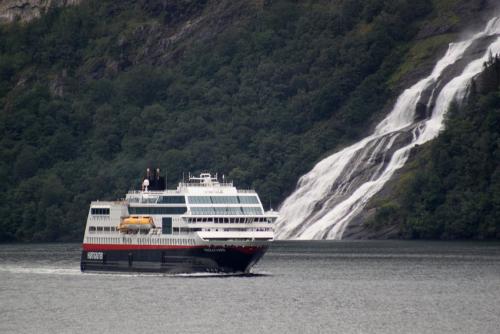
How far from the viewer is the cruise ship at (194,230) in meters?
151

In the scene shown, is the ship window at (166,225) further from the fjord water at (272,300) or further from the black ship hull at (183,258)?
the fjord water at (272,300)

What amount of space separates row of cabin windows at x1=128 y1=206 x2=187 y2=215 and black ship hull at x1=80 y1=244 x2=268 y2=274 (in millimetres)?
3380

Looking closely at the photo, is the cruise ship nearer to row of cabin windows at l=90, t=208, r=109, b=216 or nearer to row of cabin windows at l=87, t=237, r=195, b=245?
row of cabin windows at l=87, t=237, r=195, b=245

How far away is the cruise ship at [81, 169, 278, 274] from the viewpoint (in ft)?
497

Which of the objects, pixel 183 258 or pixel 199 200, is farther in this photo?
pixel 199 200

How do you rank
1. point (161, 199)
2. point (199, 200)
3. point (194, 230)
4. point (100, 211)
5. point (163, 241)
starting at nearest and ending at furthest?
point (194, 230) → point (199, 200) → point (163, 241) → point (161, 199) → point (100, 211)

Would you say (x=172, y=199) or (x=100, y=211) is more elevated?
(x=172, y=199)

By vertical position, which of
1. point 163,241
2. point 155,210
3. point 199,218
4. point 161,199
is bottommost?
point 163,241

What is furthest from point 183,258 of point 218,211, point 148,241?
point 148,241

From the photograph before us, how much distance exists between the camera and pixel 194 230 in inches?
5984

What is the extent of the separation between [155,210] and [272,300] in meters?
29.0

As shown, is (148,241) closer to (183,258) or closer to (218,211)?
(183,258)

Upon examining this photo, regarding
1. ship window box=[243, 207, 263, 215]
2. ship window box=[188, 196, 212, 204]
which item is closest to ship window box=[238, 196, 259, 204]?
ship window box=[243, 207, 263, 215]

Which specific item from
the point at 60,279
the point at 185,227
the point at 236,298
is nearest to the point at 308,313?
the point at 236,298
